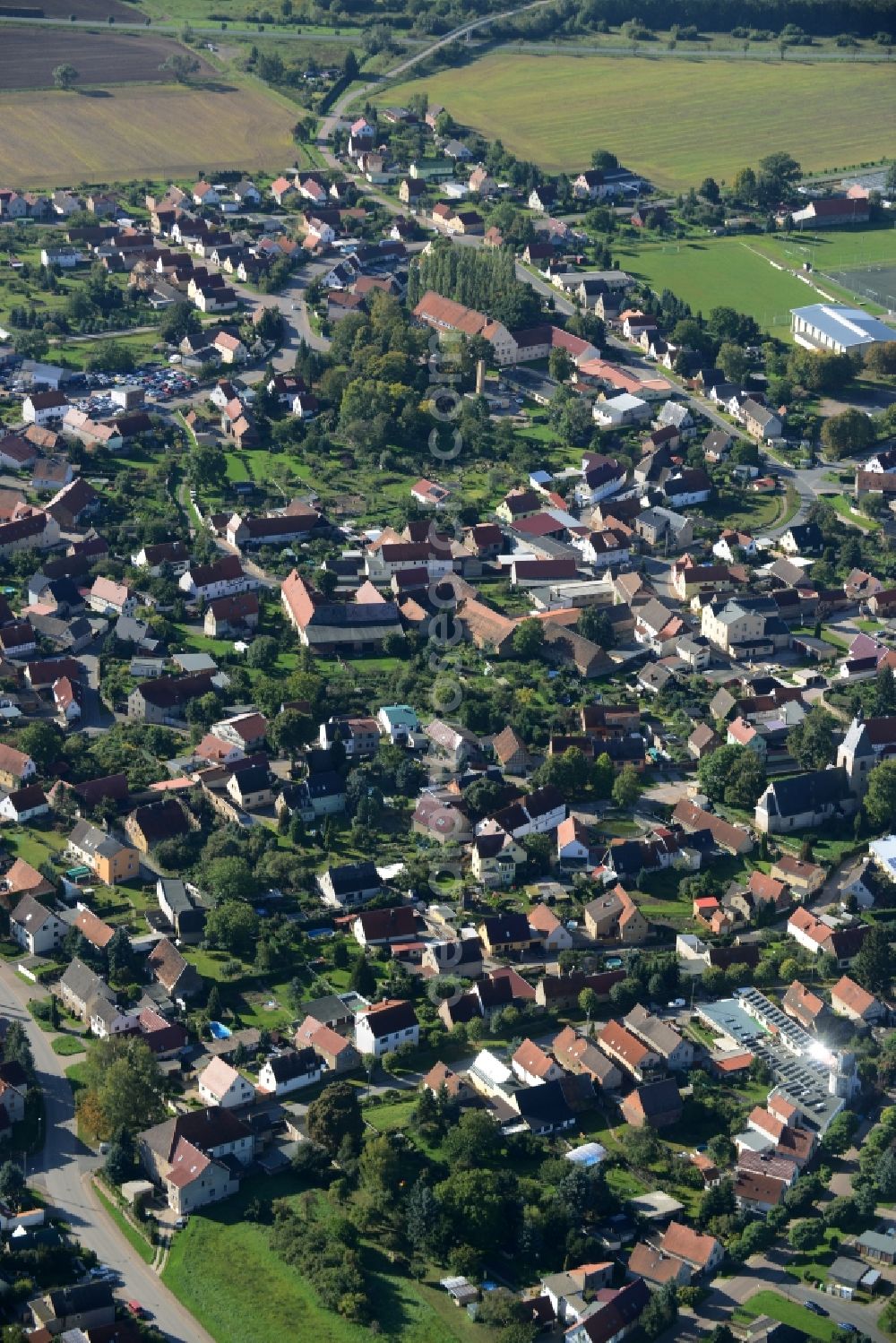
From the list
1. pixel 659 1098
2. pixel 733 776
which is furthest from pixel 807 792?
pixel 659 1098

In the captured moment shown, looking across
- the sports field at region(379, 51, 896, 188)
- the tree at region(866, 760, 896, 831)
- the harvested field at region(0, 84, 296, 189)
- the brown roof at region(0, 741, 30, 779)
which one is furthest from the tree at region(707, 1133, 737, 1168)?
the harvested field at region(0, 84, 296, 189)

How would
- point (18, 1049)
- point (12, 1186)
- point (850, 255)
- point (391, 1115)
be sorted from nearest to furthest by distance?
1. point (12, 1186)
2. point (391, 1115)
3. point (18, 1049)
4. point (850, 255)

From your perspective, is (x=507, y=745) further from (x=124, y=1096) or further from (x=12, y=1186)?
(x=12, y=1186)

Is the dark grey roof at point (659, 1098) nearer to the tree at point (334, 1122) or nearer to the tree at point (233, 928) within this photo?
the tree at point (334, 1122)

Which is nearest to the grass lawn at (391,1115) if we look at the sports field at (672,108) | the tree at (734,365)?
the tree at (734,365)

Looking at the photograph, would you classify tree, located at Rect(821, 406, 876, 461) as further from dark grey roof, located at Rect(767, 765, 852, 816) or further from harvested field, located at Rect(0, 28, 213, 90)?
harvested field, located at Rect(0, 28, 213, 90)

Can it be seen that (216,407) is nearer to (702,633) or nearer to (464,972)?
(702,633)
